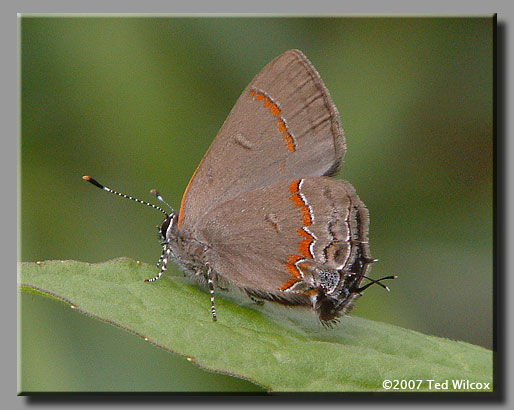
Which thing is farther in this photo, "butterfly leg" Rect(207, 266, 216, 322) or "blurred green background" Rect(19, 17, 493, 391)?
"blurred green background" Rect(19, 17, 493, 391)

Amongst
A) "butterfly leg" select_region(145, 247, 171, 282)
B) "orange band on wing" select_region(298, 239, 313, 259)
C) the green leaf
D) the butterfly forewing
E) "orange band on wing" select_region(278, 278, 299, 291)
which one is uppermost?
the butterfly forewing

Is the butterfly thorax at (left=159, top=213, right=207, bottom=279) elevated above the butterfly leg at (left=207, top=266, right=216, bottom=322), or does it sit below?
above

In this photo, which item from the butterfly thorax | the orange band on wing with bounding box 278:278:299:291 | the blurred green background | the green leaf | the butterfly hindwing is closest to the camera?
the green leaf

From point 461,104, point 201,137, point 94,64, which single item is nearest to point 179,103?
point 201,137

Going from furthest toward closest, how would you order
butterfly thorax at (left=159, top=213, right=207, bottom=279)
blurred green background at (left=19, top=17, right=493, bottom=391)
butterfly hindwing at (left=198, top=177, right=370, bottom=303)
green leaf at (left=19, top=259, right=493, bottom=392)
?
blurred green background at (left=19, top=17, right=493, bottom=391) → butterfly thorax at (left=159, top=213, right=207, bottom=279) → butterfly hindwing at (left=198, top=177, right=370, bottom=303) → green leaf at (left=19, top=259, right=493, bottom=392)

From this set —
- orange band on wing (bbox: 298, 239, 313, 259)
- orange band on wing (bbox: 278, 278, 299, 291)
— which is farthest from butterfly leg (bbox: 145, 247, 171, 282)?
orange band on wing (bbox: 298, 239, 313, 259)

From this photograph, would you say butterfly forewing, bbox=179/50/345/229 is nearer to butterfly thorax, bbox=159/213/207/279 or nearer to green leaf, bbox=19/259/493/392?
butterfly thorax, bbox=159/213/207/279

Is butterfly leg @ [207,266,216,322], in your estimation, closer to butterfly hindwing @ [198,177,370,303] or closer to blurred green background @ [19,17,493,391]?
butterfly hindwing @ [198,177,370,303]

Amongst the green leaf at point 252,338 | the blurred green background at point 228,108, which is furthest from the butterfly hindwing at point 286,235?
the blurred green background at point 228,108
